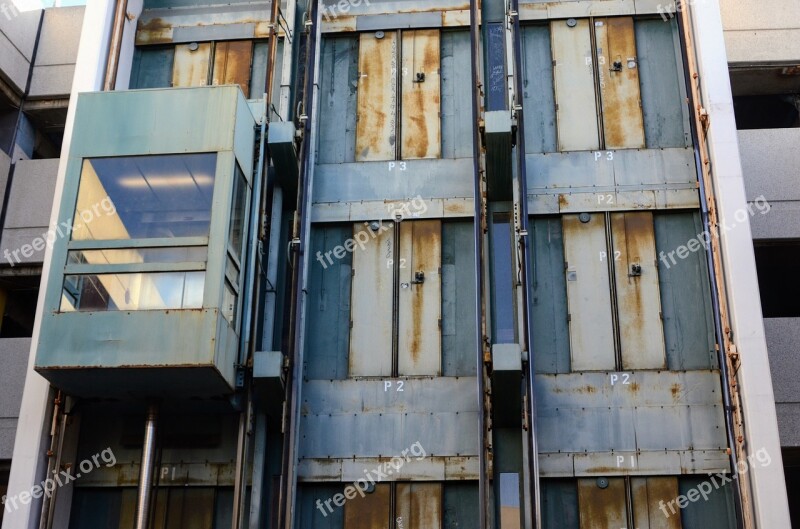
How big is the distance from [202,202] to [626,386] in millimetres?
7310

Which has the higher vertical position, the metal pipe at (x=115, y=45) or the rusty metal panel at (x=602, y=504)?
the metal pipe at (x=115, y=45)

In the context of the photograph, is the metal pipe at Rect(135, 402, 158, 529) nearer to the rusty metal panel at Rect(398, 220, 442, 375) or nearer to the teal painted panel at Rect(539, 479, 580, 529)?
the rusty metal panel at Rect(398, 220, 442, 375)

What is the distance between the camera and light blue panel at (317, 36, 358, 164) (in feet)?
60.0

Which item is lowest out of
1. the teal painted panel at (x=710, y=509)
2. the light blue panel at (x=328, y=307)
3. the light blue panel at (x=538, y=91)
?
the teal painted panel at (x=710, y=509)

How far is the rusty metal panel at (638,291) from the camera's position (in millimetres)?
16234

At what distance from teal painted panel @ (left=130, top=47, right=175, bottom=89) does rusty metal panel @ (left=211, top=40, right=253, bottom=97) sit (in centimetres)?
94

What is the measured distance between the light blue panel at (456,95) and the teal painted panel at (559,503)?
601 centimetres

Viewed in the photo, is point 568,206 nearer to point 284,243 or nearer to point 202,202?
point 284,243

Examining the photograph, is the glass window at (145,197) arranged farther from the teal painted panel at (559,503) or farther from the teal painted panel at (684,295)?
the teal painted panel at (684,295)

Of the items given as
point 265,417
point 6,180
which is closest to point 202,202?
point 265,417

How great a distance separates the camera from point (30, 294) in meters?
21.5

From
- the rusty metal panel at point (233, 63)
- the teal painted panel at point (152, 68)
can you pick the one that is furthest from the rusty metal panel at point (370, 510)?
the teal painted panel at point (152, 68)

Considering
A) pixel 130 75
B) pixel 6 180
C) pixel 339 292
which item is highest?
pixel 130 75

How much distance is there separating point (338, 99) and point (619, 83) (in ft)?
17.1
